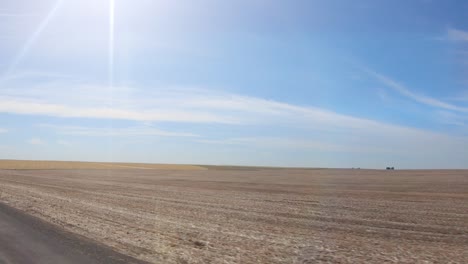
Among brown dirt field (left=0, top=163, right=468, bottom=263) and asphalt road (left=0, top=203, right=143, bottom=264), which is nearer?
asphalt road (left=0, top=203, right=143, bottom=264)

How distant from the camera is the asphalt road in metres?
12.3

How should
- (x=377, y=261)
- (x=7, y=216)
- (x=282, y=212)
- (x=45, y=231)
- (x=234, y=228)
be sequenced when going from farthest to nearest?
(x=282, y=212), (x=7, y=216), (x=234, y=228), (x=45, y=231), (x=377, y=261)

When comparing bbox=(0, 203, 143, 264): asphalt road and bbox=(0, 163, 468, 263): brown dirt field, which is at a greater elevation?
bbox=(0, 203, 143, 264): asphalt road

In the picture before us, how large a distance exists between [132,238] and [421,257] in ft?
30.0

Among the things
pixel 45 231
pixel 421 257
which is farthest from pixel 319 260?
pixel 45 231

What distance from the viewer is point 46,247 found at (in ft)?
46.1

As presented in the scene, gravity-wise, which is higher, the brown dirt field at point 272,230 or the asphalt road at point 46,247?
the asphalt road at point 46,247

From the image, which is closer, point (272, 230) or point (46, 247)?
point (46, 247)

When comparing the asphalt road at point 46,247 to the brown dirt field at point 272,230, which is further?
the brown dirt field at point 272,230

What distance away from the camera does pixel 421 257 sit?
13516mm

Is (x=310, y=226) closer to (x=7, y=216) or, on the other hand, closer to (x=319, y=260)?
(x=319, y=260)

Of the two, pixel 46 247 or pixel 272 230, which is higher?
pixel 46 247

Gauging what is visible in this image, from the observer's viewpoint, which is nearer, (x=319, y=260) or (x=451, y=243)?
(x=319, y=260)

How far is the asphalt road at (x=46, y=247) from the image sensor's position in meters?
12.3
